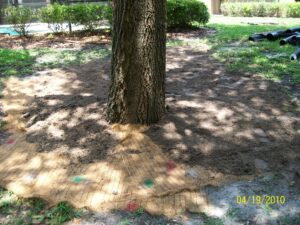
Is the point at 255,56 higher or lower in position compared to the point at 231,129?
higher

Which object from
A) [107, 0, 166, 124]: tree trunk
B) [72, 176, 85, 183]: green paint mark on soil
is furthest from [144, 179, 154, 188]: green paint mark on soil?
[107, 0, 166, 124]: tree trunk

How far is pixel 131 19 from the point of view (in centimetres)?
434

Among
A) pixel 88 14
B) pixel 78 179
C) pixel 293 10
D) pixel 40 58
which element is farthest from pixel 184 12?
pixel 78 179

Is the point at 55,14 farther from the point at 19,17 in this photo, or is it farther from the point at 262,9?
the point at 262,9

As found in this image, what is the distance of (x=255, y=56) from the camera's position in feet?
28.1

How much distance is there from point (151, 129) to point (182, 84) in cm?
237

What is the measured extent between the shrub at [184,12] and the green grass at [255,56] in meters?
2.44

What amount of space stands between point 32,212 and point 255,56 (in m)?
6.47

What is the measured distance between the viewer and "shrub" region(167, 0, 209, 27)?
528 inches

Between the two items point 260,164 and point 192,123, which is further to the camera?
point 192,123

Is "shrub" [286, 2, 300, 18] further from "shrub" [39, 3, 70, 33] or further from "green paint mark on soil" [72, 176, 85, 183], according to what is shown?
"green paint mark on soil" [72, 176, 85, 183]

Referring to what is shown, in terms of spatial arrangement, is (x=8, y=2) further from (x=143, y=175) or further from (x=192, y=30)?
(x=143, y=175)

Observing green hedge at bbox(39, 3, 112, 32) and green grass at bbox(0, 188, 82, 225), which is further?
green hedge at bbox(39, 3, 112, 32)

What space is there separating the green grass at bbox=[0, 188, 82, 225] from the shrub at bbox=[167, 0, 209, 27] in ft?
35.3
